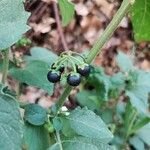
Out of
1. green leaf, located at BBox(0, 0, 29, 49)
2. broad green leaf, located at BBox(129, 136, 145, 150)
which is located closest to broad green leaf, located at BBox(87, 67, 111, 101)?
broad green leaf, located at BBox(129, 136, 145, 150)

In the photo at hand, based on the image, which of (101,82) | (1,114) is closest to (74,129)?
(1,114)

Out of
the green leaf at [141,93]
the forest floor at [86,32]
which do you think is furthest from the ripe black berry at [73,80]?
the forest floor at [86,32]

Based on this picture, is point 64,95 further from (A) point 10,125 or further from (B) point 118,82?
(B) point 118,82

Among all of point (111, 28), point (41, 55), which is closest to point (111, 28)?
point (111, 28)

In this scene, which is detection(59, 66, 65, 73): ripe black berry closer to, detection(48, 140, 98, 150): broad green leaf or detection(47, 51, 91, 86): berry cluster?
detection(47, 51, 91, 86): berry cluster

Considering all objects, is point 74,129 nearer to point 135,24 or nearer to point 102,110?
point 135,24

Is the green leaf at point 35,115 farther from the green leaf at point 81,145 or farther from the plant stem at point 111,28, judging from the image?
the plant stem at point 111,28
